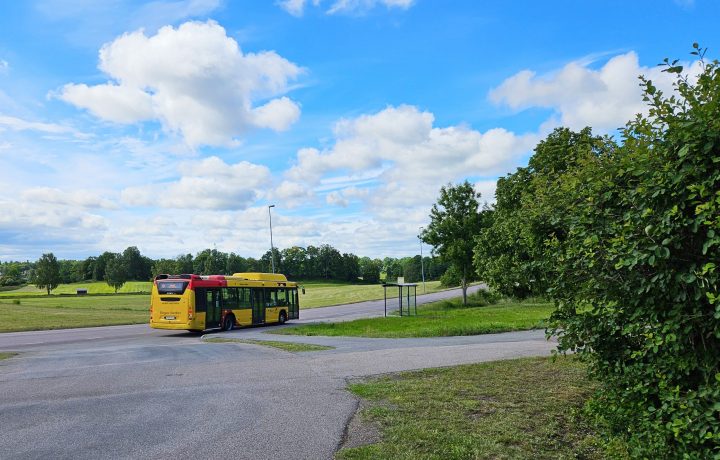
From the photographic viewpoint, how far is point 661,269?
11.8 ft

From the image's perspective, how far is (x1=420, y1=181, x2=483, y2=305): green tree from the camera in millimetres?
41312

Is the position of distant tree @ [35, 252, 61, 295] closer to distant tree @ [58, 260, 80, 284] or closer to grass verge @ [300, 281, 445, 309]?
grass verge @ [300, 281, 445, 309]

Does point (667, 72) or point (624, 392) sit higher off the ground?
point (667, 72)

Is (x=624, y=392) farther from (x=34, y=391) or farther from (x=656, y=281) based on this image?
(x=34, y=391)

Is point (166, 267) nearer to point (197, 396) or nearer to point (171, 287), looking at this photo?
point (171, 287)

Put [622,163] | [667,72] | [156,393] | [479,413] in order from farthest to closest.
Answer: [156,393], [479,413], [622,163], [667,72]

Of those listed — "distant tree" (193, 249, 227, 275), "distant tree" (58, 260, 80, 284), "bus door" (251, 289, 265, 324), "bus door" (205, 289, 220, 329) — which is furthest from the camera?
"distant tree" (58, 260, 80, 284)

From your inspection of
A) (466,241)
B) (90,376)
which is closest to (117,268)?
(466,241)

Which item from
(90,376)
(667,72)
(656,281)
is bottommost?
(90,376)

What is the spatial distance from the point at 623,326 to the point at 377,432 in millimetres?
3435

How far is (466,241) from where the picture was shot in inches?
1630

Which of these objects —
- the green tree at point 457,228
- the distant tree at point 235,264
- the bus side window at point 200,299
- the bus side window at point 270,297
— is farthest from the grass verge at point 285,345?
the distant tree at point 235,264

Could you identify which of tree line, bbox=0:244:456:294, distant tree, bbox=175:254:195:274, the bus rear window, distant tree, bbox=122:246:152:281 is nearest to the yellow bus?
the bus rear window

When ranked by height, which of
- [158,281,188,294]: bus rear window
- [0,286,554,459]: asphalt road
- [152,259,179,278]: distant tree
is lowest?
[0,286,554,459]: asphalt road
